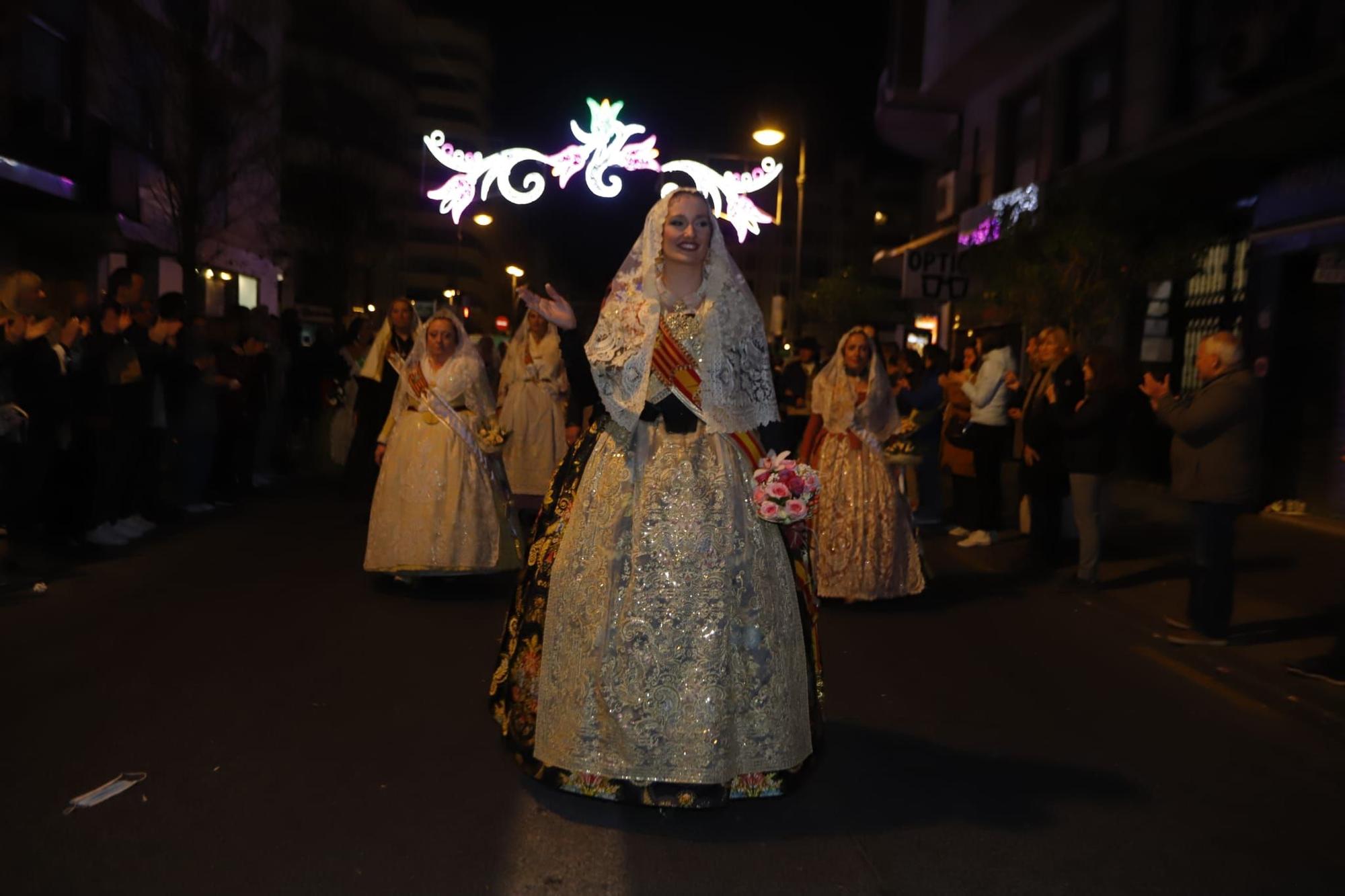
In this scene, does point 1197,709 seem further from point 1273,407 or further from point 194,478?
point 194,478

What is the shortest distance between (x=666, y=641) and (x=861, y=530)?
→ 4386 mm

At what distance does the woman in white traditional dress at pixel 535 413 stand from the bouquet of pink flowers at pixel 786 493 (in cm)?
807

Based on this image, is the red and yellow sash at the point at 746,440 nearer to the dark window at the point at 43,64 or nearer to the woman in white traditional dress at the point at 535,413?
the woman in white traditional dress at the point at 535,413

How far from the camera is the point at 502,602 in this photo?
8.07 meters

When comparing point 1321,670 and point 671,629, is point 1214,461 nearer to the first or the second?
point 1321,670

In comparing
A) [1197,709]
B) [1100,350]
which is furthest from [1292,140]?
[1197,709]

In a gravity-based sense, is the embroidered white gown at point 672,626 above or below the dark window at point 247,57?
below

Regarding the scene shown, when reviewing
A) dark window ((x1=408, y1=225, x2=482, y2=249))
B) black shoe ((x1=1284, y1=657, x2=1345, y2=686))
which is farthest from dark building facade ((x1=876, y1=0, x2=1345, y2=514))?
dark window ((x1=408, y1=225, x2=482, y2=249))

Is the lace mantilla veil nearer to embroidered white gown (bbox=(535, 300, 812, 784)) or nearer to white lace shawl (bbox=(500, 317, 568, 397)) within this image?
embroidered white gown (bbox=(535, 300, 812, 784))

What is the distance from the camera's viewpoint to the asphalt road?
13.0 ft

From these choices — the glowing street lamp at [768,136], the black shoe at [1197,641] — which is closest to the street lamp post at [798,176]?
the glowing street lamp at [768,136]

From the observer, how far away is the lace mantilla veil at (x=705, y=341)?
179 inches

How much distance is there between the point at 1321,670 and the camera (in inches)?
269

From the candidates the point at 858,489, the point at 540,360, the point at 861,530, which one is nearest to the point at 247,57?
the point at 540,360
